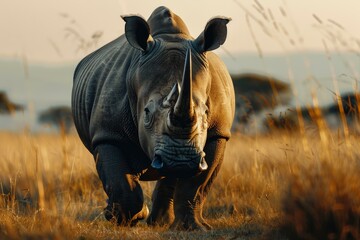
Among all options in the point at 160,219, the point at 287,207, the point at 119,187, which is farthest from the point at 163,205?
the point at 287,207

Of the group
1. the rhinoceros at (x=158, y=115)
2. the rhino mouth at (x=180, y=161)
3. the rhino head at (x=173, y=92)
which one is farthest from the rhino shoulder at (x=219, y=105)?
the rhino mouth at (x=180, y=161)

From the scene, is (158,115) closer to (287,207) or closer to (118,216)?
(118,216)

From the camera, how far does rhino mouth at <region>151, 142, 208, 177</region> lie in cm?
523

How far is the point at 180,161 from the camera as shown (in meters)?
5.23

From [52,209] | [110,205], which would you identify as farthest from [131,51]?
A: [52,209]

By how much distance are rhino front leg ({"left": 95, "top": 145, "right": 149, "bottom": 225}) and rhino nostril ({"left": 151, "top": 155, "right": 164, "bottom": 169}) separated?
2.81ft

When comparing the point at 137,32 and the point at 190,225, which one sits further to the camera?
the point at 190,225

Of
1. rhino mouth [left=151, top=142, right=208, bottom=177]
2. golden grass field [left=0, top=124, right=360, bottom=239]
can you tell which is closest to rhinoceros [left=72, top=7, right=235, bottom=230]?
rhino mouth [left=151, top=142, right=208, bottom=177]

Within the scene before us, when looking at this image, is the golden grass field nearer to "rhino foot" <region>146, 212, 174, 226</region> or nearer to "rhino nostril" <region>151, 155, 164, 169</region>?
"rhino nostril" <region>151, 155, 164, 169</region>

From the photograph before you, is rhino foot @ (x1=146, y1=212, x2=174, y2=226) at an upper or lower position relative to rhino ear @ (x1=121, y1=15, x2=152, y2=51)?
lower

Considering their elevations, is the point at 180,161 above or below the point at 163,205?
above

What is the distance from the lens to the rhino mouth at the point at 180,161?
5.23m

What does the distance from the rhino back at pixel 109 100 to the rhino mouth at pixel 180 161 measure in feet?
3.35

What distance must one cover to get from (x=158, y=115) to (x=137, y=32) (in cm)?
76
